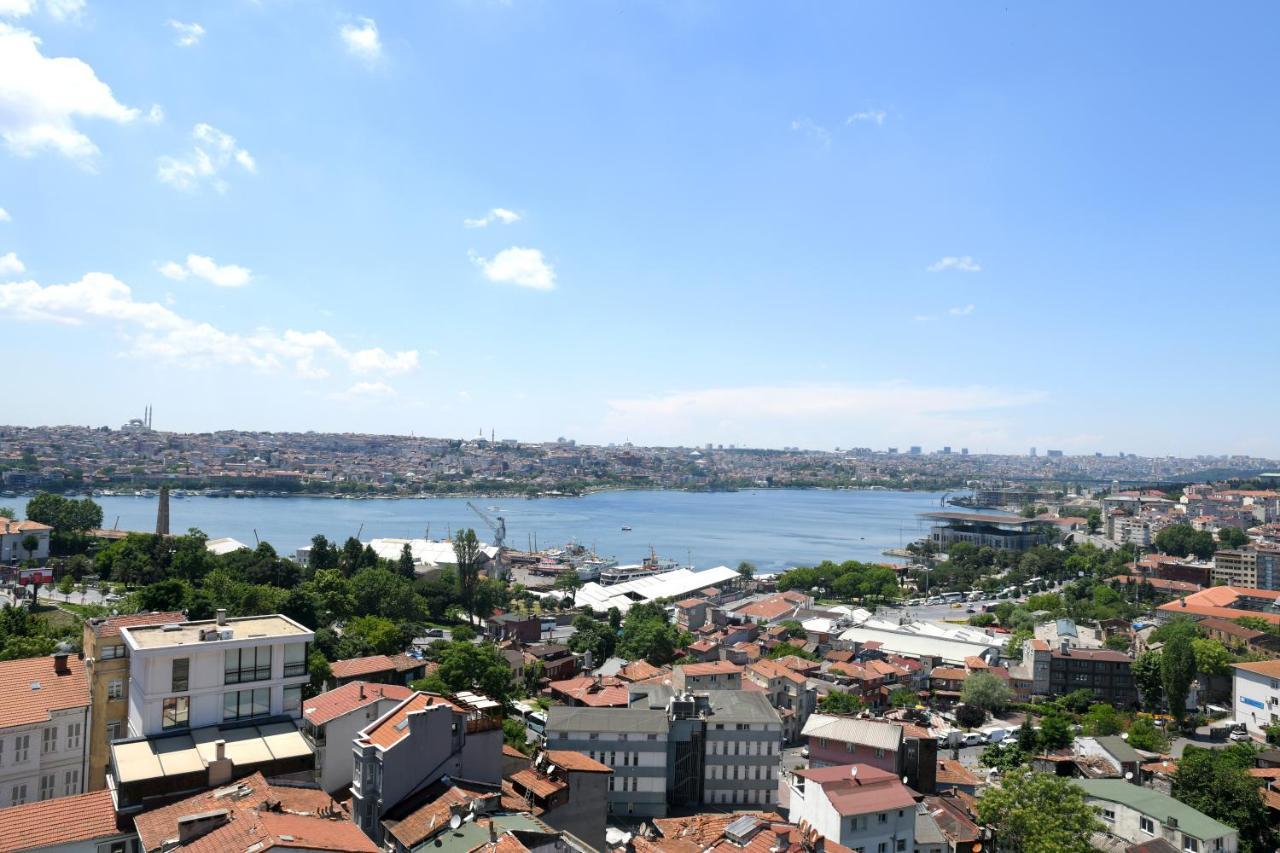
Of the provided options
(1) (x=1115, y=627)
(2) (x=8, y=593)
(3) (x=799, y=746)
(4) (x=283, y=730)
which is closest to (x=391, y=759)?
(4) (x=283, y=730)

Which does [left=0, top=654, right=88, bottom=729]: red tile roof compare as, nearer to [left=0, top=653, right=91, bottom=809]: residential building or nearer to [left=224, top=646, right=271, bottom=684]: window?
[left=0, top=653, right=91, bottom=809]: residential building

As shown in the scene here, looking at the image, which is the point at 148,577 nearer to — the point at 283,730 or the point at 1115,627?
the point at 283,730

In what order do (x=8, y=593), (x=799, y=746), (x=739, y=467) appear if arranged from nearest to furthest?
(x=799, y=746)
(x=8, y=593)
(x=739, y=467)

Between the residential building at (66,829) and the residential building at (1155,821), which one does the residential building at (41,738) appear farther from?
the residential building at (1155,821)

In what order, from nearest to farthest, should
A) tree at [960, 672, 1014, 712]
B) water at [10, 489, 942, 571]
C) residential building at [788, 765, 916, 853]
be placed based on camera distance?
residential building at [788, 765, 916, 853]
tree at [960, 672, 1014, 712]
water at [10, 489, 942, 571]

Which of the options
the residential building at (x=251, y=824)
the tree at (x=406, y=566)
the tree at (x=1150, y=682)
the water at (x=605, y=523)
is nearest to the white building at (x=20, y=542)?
the tree at (x=406, y=566)

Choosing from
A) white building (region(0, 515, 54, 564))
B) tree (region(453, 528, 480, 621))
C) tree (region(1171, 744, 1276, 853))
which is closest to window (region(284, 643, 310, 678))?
tree (region(1171, 744, 1276, 853))

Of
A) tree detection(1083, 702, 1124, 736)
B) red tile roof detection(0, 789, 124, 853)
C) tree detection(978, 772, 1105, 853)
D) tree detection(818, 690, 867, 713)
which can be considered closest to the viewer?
red tile roof detection(0, 789, 124, 853)
